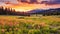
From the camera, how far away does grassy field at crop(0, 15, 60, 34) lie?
275cm

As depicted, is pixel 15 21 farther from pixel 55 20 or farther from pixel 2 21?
pixel 55 20

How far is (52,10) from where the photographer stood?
292 centimetres

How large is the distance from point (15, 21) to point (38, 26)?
431 mm

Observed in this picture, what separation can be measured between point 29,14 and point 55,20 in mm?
495

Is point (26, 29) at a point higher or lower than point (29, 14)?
lower

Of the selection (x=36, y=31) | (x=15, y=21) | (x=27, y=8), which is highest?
(x=27, y=8)

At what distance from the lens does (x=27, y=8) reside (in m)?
2.89

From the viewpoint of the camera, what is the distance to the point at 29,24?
2.81 m

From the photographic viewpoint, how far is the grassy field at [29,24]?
275 cm

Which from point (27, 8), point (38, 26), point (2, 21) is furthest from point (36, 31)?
point (2, 21)

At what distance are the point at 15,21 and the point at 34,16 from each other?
14.4 inches

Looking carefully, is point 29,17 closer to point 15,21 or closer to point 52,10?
point 15,21

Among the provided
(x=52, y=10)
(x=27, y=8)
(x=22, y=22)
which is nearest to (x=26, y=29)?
(x=22, y=22)

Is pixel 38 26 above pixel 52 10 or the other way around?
the other way around
